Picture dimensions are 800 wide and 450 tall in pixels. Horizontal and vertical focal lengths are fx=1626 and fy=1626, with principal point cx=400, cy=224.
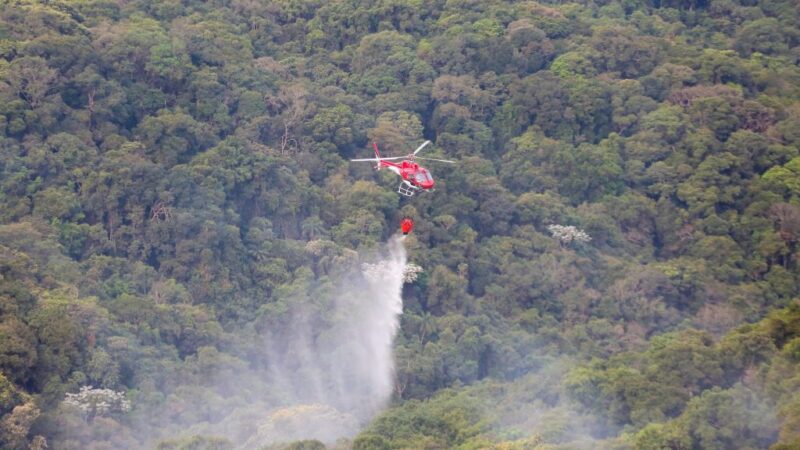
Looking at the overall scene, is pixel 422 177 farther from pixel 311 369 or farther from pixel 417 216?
pixel 417 216

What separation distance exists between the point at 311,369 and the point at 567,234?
12799 millimetres

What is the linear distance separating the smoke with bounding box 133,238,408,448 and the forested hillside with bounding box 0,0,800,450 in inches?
8.2

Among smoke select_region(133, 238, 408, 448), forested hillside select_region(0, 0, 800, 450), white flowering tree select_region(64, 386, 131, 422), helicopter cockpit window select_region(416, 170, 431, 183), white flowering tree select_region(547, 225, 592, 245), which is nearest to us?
white flowering tree select_region(64, 386, 131, 422)

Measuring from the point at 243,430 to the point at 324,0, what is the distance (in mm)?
29947

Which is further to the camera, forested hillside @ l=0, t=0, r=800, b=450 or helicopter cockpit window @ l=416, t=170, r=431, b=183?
helicopter cockpit window @ l=416, t=170, r=431, b=183

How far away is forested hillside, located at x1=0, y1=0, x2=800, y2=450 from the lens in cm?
4997

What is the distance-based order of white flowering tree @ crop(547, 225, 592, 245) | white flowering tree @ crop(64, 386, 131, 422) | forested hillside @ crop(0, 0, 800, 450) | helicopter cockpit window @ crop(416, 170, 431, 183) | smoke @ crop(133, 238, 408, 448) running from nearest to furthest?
white flowering tree @ crop(64, 386, 131, 422)
smoke @ crop(133, 238, 408, 448)
forested hillside @ crop(0, 0, 800, 450)
helicopter cockpit window @ crop(416, 170, 431, 183)
white flowering tree @ crop(547, 225, 592, 245)

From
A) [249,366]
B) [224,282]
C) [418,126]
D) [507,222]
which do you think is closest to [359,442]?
[249,366]

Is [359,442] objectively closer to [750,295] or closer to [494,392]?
[494,392]

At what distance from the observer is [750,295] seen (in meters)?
60.4

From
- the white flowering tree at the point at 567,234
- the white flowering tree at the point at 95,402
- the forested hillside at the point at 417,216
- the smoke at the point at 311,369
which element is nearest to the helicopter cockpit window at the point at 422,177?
the smoke at the point at 311,369

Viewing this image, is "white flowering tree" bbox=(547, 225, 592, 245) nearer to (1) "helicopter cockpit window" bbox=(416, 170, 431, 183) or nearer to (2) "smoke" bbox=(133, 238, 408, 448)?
(2) "smoke" bbox=(133, 238, 408, 448)

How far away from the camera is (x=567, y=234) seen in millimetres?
62125

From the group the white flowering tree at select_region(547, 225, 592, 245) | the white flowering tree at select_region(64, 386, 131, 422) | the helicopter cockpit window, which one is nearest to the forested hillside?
the white flowering tree at select_region(64, 386, 131, 422)
